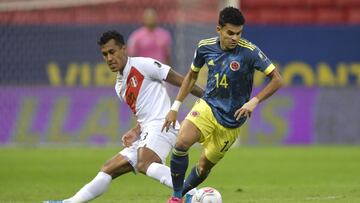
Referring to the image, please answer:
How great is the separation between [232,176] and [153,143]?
465 cm

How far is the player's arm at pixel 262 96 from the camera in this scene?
860cm

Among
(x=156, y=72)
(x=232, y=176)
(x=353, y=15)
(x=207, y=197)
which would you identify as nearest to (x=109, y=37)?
(x=156, y=72)

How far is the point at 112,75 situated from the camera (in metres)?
18.6

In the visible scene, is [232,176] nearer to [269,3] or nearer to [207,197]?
→ [207,197]

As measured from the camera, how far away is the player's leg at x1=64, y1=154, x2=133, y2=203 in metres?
8.94

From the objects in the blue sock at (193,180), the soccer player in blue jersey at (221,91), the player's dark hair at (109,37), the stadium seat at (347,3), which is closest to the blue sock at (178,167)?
the soccer player in blue jersey at (221,91)

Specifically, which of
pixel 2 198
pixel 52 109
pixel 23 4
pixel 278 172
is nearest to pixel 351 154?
pixel 278 172

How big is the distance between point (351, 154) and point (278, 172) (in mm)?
3417

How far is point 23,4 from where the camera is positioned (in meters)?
18.7

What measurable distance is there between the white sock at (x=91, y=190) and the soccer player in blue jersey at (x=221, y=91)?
65 centimetres

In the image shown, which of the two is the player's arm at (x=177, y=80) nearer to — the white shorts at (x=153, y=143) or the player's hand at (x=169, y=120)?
the white shorts at (x=153, y=143)

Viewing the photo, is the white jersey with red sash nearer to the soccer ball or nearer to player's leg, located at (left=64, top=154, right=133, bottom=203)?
player's leg, located at (left=64, top=154, right=133, bottom=203)

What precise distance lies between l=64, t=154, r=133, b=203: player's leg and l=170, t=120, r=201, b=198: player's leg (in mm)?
530

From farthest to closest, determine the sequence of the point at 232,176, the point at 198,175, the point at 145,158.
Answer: the point at 232,176 < the point at 198,175 < the point at 145,158
